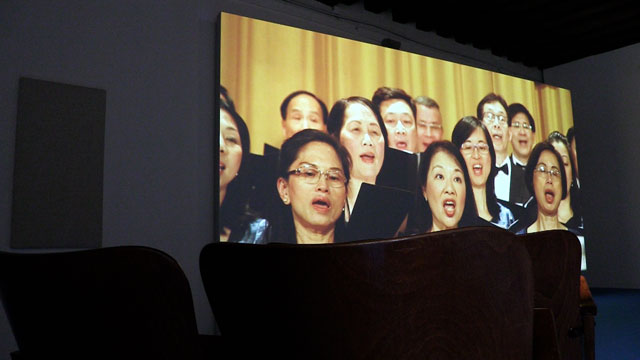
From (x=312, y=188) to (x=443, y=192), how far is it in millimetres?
1648

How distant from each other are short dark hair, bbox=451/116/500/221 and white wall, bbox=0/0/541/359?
109 inches

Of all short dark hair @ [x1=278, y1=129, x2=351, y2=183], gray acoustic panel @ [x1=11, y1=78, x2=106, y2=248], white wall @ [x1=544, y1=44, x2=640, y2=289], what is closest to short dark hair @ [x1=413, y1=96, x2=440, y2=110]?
short dark hair @ [x1=278, y1=129, x2=351, y2=183]

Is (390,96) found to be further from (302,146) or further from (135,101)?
(135,101)

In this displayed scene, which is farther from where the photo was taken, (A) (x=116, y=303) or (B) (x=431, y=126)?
(B) (x=431, y=126)

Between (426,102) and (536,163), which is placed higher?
(426,102)

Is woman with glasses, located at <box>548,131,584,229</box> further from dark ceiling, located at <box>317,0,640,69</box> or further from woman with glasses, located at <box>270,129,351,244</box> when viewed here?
woman with glasses, located at <box>270,129,351,244</box>

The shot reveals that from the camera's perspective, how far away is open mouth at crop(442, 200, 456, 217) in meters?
5.41

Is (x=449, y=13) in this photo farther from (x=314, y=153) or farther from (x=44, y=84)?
(x=44, y=84)

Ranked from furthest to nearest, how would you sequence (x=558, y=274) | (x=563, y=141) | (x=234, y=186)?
(x=563, y=141) < (x=234, y=186) < (x=558, y=274)

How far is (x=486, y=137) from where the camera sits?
598cm

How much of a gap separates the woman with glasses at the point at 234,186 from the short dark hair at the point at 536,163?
3704 mm

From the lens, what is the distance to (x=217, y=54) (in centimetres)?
436

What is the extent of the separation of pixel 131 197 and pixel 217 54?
1425mm

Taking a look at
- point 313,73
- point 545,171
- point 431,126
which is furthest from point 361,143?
point 545,171
